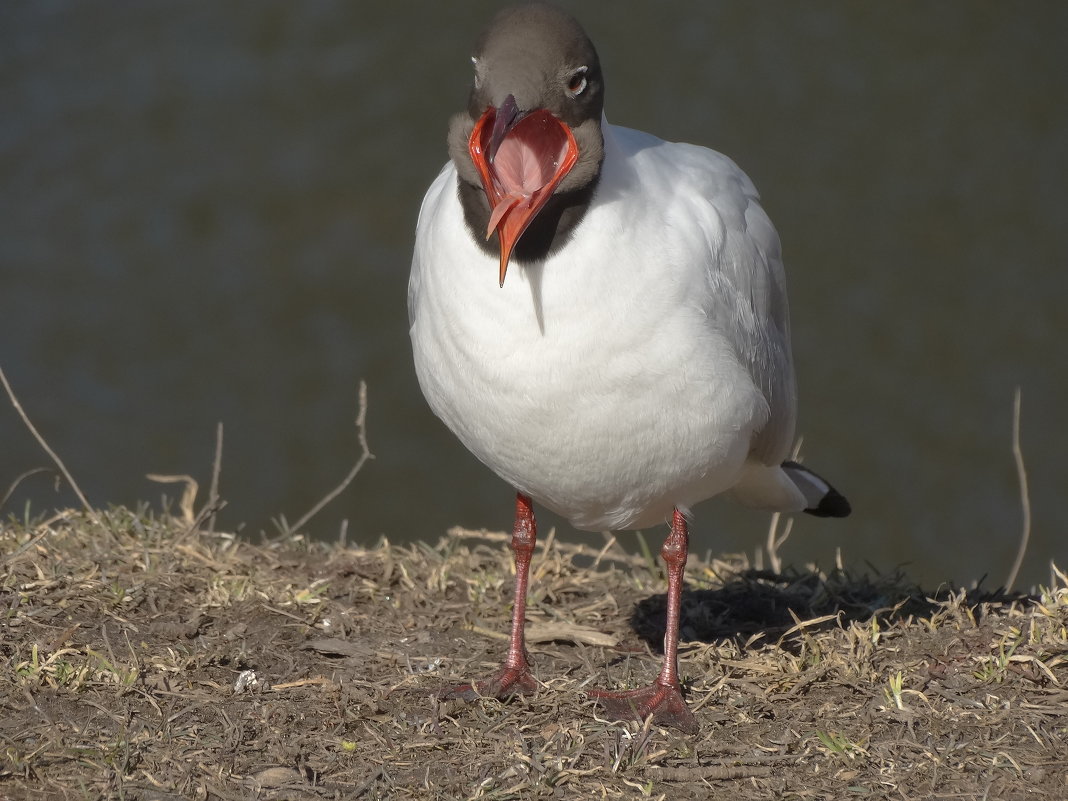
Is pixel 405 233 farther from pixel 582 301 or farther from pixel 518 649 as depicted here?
pixel 582 301

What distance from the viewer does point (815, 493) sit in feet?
18.7

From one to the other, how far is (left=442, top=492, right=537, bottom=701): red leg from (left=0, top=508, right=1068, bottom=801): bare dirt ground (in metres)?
0.08

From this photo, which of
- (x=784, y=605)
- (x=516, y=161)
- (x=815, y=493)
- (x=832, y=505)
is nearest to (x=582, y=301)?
(x=516, y=161)

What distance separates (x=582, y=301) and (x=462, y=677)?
132cm

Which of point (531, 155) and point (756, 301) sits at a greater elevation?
point (531, 155)

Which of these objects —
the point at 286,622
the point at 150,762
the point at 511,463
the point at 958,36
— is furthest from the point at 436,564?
the point at 958,36

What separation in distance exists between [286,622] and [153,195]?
6494 mm

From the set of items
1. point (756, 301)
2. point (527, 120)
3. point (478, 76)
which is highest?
point (478, 76)

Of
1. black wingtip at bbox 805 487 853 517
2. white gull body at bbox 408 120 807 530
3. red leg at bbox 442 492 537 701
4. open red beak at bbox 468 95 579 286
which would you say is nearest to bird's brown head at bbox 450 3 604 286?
open red beak at bbox 468 95 579 286

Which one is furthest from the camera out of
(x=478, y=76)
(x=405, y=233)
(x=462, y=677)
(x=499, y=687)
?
(x=405, y=233)

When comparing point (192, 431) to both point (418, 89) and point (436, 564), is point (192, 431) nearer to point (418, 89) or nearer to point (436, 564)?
point (418, 89)

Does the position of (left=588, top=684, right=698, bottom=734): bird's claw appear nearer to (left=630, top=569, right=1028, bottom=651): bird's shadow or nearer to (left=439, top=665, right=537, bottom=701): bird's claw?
(left=439, top=665, right=537, bottom=701): bird's claw

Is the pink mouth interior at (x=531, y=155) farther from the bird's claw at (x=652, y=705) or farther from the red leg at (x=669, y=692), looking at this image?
the bird's claw at (x=652, y=705)

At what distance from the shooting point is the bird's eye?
13.0 feet
